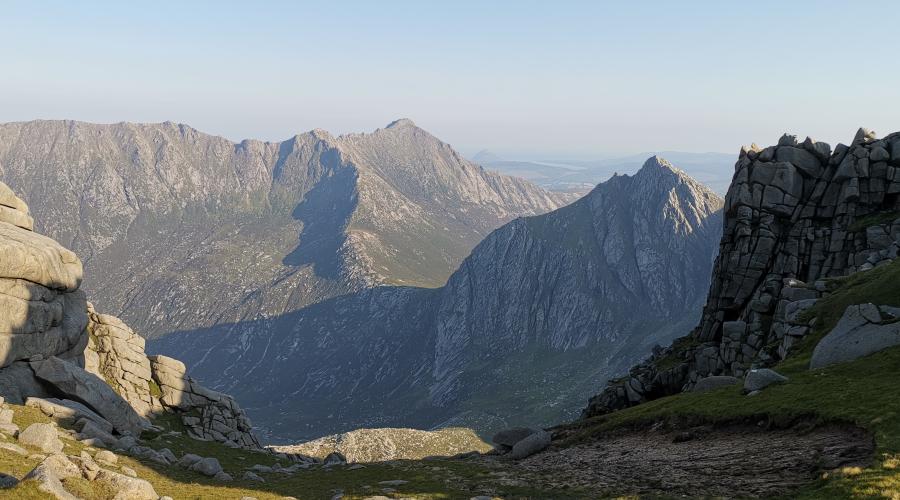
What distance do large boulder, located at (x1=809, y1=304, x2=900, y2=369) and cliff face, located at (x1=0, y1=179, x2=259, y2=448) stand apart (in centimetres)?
6408

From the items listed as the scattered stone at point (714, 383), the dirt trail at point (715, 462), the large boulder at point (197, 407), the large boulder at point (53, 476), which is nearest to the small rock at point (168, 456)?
the large boulder at point (53, 476)

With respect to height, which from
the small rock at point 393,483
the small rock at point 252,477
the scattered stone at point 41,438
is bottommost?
the small rock at point 252,477

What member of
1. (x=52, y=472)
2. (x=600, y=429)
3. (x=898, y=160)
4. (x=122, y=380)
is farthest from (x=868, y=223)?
(x=122, y=380)

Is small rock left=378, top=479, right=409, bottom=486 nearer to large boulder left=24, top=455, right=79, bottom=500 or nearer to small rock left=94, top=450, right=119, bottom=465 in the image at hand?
small rock left=94, top=450, right=119, bottom=465

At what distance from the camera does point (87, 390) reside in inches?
2338

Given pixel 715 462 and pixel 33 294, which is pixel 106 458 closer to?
pixel 33 294

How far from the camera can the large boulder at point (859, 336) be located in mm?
49844

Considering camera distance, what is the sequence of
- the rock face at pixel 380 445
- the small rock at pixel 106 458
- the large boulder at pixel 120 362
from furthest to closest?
the rock face at pixel 380 445 → the large boulder at pixel 120 362 → the small rock at pixel 106 458

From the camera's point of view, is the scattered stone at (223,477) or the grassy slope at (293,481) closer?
the grassy slope at (293,481)

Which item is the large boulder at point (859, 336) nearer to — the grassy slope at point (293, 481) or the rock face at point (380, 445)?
the grassy slope at point (293, 481)

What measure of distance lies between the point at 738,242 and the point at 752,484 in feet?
212

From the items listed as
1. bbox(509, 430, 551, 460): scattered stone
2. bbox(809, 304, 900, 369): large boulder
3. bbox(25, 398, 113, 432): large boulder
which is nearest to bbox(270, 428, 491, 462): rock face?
bbox(509, 430, 551, 460): scattered stone

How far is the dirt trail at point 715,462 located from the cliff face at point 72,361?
40.7 meters

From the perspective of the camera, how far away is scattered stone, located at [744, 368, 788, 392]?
165ft
